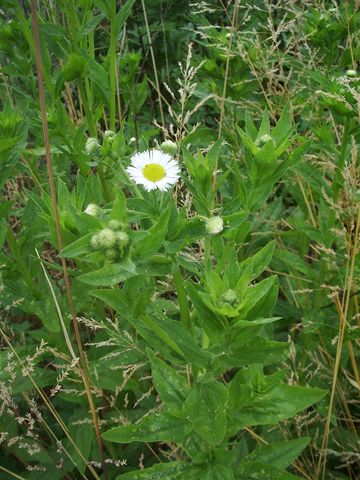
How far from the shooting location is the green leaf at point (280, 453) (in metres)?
1.58

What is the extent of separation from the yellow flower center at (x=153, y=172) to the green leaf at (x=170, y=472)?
76 centimetres

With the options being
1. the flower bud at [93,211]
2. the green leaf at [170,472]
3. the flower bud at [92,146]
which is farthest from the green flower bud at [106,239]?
the green leaf at [170,472]

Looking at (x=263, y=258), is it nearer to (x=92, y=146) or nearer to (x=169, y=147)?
(x=169, y=147)

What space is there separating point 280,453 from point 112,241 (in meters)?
0.83

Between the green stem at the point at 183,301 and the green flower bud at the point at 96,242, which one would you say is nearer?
the green flower bud at the point at 96,242

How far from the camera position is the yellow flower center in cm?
138

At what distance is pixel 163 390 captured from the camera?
151cm

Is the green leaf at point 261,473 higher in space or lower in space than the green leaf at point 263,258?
lower

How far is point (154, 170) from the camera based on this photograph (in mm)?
1396

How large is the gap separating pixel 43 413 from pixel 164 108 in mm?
1823

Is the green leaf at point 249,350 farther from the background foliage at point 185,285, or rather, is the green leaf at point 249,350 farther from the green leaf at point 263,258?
the green leaf at point 263,258

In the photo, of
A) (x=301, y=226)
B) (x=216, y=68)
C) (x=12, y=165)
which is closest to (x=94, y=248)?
(x=12, y=165)

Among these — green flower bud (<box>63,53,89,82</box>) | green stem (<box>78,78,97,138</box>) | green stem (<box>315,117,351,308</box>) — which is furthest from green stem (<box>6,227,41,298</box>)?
green stem (<box>315,117,351,308</box>)

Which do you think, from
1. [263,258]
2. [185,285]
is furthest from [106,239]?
[263,258]
